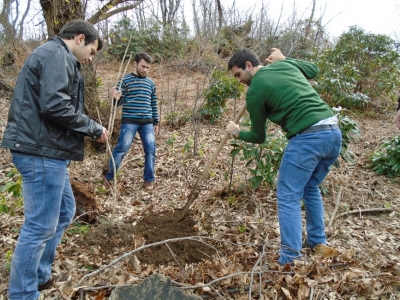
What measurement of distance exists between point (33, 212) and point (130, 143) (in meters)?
2.40

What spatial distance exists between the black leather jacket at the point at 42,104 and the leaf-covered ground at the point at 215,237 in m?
0.97

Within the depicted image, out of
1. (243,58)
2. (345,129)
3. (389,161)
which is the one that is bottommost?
(389,161)

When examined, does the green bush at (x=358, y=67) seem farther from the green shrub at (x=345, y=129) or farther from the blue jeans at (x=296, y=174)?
the blue jeans at (x=296, y=174)

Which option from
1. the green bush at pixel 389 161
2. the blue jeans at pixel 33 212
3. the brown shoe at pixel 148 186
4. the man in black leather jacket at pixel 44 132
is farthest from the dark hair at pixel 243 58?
the green bush at pixel 389 161

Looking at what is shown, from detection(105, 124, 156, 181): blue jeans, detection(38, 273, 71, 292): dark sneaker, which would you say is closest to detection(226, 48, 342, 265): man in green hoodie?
detection(38, 273, 71, 292): dark sneaker

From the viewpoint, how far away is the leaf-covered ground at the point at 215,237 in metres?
2.25

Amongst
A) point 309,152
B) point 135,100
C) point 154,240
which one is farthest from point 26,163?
point 135,100

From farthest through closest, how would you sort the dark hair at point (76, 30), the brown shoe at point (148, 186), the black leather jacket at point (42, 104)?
the brown shoe at point (148, 186), the dark hair at point (76, 30), the black leather jacket at point (42, 104)

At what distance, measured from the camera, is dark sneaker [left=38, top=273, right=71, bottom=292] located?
7.77 feet

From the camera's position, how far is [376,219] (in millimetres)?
3729

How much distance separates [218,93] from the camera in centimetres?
648

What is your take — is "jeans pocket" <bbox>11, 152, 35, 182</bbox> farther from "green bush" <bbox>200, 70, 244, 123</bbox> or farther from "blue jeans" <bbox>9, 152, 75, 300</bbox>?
"green bush" <bbox>200, 70, 244, 123</bbox>

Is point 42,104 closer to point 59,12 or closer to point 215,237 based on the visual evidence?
point 215,237

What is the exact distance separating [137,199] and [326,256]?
255cm
